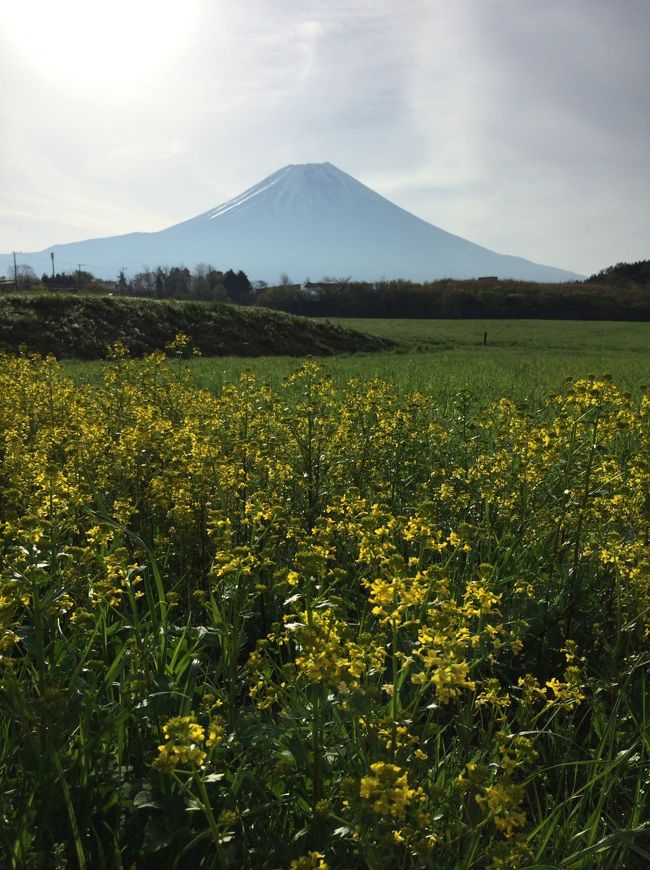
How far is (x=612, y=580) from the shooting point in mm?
4031

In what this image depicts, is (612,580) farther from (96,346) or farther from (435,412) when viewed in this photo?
(96,346)

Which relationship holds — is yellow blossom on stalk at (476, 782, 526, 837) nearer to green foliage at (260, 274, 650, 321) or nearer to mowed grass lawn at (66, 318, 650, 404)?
mowed grass lawn at (66, 318, 650, 404)

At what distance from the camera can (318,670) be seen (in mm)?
1832

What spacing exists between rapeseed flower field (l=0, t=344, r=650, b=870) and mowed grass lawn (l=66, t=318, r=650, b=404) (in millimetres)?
4492

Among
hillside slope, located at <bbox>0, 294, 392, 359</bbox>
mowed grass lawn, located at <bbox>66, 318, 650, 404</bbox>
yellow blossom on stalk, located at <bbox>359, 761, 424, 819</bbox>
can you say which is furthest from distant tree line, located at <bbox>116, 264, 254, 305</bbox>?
yellow blossom on stalk, located at <bbox>359, 761, 424, 819</bbox>

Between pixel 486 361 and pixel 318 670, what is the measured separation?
85.1 feet

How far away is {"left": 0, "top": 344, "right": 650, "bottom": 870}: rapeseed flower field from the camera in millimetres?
1951

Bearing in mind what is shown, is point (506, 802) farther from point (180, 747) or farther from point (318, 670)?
point (180, 747)

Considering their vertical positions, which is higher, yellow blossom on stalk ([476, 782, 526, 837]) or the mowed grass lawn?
the mowed grass lawn

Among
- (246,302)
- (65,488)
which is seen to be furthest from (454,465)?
(246,302)

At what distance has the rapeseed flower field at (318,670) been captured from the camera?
195cm

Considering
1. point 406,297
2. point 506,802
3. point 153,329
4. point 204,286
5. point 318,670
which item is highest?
point 204,286

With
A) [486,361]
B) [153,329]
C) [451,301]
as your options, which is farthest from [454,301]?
[153,329]

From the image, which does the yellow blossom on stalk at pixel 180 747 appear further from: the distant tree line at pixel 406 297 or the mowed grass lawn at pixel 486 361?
the distant tree line at pixel 406 297
